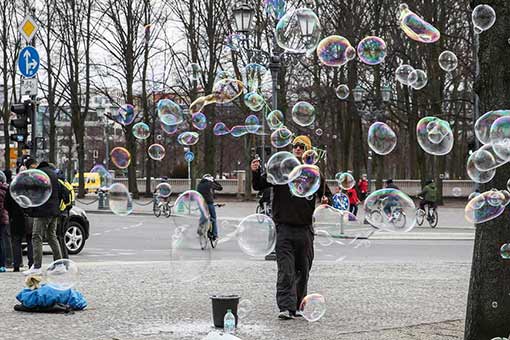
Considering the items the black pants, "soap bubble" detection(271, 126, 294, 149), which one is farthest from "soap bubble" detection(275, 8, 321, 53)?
the black pants

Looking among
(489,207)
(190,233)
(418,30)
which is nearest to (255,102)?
(418,30)

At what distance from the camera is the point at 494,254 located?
740cm

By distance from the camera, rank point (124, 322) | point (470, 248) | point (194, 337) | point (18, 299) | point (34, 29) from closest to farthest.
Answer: point (194, 337) → point (124, 322) → point (18, 299) → point (34, 29) → point (470, 248)

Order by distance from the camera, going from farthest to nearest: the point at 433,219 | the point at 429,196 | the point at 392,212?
the point at 429,196 < the point at 433,219 < the point at 392,212

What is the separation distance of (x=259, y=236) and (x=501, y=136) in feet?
9.28

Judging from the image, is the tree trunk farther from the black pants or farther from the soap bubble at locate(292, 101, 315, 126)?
the soap bubble at locate(292, 101, 315, 126)

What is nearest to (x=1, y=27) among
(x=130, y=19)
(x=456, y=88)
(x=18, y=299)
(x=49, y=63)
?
(x=49, y=63)

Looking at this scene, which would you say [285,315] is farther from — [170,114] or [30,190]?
[170,114]

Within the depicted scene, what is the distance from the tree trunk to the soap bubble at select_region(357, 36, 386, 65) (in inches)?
195

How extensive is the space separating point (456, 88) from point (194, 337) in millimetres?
41484

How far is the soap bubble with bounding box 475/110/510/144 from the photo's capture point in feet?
24.9

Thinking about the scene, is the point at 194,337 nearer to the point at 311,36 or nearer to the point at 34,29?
the point at 311,36

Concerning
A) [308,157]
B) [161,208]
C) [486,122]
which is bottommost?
[161,208]

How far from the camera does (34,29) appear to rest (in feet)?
54.6
